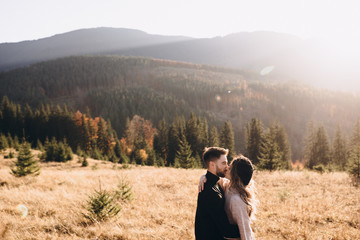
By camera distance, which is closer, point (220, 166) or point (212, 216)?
point (212, 216)

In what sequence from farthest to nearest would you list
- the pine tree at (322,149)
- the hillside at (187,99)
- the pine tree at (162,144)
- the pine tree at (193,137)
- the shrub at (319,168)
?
the hillside at (187,99) → the pine tree at (162,144) → the pine tree at (193,137) → the pine tree at (322,149) → the shrub at (319,168)

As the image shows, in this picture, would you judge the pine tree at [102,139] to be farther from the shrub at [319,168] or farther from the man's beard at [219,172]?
the man's beard at [219,172]

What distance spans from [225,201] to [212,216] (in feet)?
1.04

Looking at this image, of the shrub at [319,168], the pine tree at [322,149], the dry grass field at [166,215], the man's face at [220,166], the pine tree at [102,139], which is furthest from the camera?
the pine tree at [102,139]

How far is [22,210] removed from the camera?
760 cm

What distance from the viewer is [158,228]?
20.4 ft

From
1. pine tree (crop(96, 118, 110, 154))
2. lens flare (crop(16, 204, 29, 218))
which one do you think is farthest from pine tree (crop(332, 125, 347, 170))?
pine tree (crop(96, 118, 110, 154))

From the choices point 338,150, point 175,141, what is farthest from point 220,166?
point 338,150

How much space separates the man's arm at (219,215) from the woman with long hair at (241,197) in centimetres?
10

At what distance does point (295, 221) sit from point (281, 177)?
8.30 meters

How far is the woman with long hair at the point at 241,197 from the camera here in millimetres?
2840

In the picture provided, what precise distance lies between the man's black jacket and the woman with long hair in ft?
0.36

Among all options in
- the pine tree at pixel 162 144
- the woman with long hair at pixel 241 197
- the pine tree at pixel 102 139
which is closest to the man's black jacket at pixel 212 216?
the woman with long hair at pixel 241 197

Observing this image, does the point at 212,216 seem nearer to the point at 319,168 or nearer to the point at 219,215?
the point at 219,215
